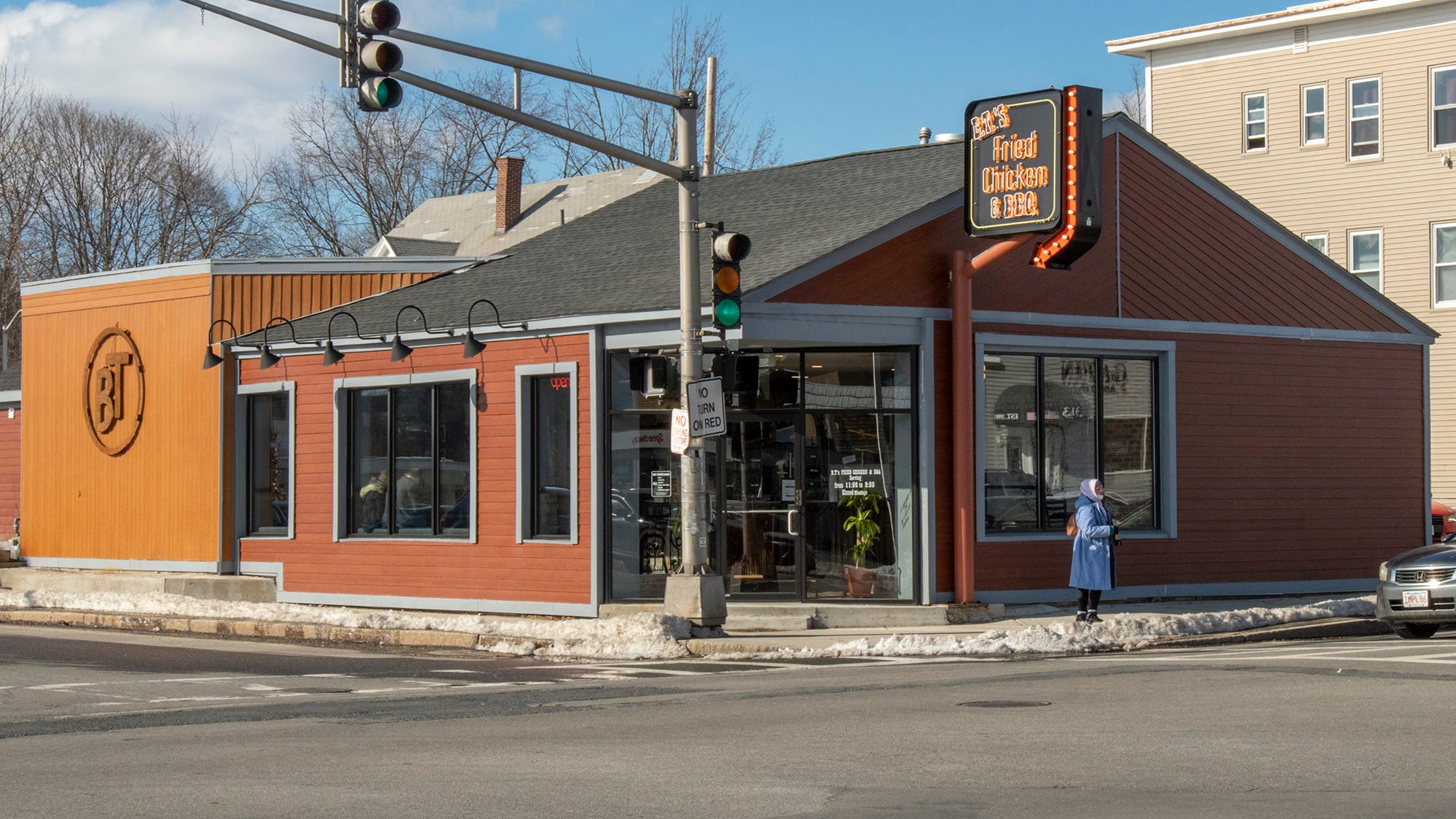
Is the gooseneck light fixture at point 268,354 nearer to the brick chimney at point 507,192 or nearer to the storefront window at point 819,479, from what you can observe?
the storefront window at point 819,479

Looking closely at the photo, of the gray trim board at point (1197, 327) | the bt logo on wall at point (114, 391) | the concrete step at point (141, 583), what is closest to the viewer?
the gray trim board at point (1197, 327)

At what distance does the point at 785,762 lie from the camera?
9.16 m

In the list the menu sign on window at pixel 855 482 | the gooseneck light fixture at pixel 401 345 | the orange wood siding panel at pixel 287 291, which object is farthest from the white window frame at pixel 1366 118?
the gooseneck light fixture at pixel 401 345

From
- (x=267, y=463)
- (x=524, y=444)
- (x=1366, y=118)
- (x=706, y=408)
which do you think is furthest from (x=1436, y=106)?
(x=267, y=463)

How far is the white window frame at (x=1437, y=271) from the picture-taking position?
35.9m

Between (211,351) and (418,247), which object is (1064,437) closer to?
(211,351)

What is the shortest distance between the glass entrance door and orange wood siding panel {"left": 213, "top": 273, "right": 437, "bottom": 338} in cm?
791

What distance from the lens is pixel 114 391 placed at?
25.5m

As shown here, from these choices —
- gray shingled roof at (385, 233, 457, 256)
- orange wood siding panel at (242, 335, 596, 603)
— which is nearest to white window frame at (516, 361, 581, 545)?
orange wood siding panel at (242, 335, 596, 603)

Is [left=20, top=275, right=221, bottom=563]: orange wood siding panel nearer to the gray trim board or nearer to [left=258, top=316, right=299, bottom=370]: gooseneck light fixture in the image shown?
[left=258, top=316, right=299, bottom=370]: gooseneck light fixture

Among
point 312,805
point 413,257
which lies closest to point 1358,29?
point 413,257

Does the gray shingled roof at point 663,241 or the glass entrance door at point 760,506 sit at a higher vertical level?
the gray shingled roof at point 663,241

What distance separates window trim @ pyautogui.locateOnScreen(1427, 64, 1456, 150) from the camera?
119 feet

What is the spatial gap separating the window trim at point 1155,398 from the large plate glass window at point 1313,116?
65.7 ft
